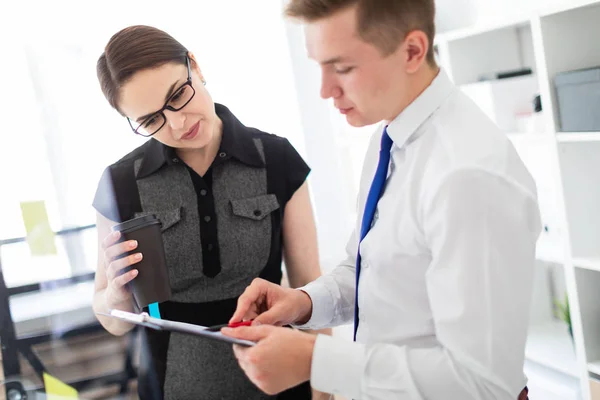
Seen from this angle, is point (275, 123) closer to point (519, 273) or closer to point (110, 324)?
point (110, 324)

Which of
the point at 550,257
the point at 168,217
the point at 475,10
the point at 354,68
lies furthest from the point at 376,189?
the point at 475,10

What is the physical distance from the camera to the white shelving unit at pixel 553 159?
1.85 metres

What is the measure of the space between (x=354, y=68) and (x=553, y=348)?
1.64 metres

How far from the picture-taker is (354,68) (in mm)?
915

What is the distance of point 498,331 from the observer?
2.64ft

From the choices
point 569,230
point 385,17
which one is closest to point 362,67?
point 385,17

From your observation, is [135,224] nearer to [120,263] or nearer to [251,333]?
[120,263]

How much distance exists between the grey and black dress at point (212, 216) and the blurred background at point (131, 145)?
21.9 inches

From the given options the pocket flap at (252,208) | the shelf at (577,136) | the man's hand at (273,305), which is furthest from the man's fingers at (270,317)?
the shelf at (577,136)

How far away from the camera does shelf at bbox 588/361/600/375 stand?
190 centimetres

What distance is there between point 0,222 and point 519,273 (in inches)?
59.9

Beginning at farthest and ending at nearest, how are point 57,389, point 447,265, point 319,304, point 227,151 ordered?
point 57,389, point 227,151, point 319,304, point 447,265

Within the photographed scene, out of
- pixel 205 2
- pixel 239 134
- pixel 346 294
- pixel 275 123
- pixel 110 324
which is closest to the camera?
pixel 346 294

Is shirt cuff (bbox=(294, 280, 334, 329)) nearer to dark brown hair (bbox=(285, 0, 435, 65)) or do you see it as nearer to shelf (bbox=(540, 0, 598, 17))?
dark brown hair (bbox=(285, 0, 435, 65))
